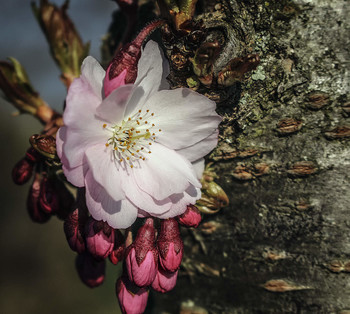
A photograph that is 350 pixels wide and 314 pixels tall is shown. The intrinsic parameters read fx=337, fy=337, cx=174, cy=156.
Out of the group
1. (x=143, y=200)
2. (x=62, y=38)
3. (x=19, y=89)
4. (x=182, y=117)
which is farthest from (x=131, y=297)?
(x=62, y=38)

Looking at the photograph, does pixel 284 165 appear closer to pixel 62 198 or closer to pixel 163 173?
pixel 163 173

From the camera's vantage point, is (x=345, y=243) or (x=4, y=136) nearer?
(x=345, y=243)

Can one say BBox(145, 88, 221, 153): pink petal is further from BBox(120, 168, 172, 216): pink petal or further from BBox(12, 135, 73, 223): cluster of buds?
BBox(12, 135, 73, 223): cluster of buds

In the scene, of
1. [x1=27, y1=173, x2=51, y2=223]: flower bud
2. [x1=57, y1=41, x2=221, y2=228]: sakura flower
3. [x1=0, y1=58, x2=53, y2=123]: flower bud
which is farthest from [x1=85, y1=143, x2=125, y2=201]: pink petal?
[x1=0, y1=58, x2=53, y2=123]: flower bud

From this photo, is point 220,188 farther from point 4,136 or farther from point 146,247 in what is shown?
point 4,136

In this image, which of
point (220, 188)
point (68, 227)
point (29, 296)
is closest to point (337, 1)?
point (220, 188)

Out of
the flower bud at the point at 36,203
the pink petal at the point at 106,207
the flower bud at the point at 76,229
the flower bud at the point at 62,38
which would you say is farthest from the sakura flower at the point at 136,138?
the flower bud at the point at 62,38
